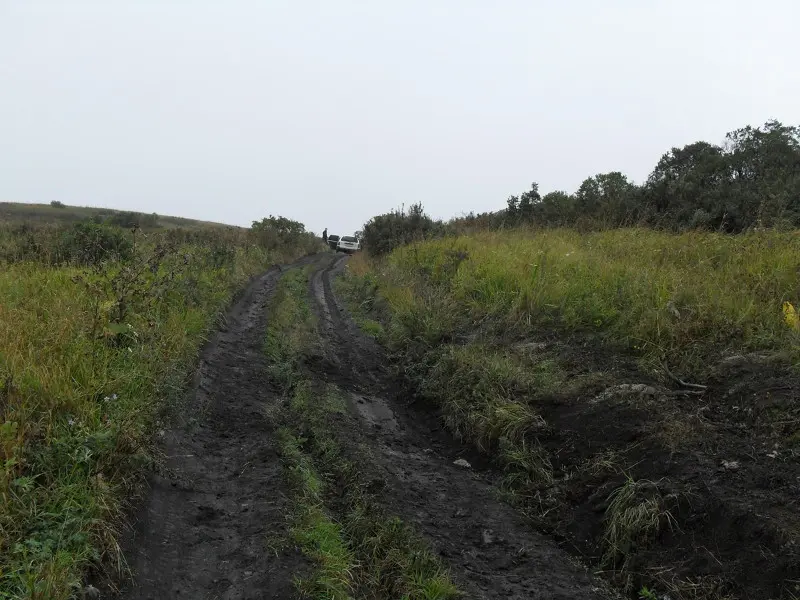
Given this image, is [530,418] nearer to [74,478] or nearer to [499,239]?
[74,478]

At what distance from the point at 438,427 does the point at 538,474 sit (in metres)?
1.56

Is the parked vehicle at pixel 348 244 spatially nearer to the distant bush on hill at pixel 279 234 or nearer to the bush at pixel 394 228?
the distant bush on hill at pixel 279 234

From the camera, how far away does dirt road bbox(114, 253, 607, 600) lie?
3.05 meters

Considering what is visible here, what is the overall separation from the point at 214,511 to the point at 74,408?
1.35m

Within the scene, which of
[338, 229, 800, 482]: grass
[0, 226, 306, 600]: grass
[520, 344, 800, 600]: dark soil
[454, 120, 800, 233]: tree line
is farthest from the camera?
[454, 120, 800, 233]: tree line

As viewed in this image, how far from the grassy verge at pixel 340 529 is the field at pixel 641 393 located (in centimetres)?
124

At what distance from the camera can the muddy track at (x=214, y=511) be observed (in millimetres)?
2932

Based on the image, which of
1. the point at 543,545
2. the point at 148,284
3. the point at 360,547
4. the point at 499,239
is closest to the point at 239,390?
the point at 148,284

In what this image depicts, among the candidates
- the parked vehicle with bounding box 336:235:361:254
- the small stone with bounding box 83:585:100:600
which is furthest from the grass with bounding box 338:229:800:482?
the parked vehicle with bounding box 336:235:361:254

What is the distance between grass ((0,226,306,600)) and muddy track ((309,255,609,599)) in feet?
6.19

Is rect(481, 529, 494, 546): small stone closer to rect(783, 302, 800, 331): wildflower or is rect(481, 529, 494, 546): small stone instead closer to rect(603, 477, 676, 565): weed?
rect(603, 477, 676, 565): weed

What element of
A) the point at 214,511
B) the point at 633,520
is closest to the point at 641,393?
the point at 633,520

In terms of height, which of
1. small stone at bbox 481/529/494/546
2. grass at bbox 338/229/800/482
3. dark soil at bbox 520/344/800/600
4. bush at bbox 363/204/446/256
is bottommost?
small stone at bbox 481/529/494/546

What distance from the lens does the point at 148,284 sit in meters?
7.20
